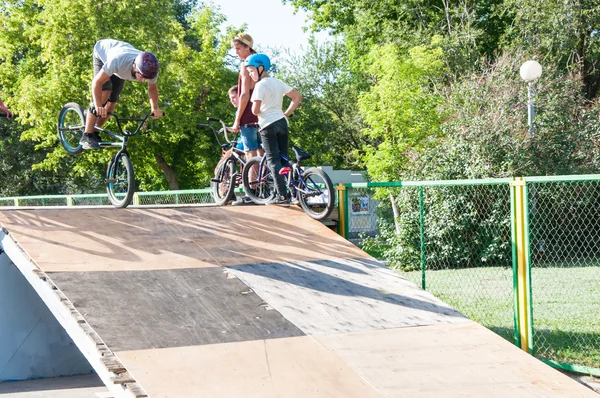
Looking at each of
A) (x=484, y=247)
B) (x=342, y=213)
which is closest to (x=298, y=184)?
(x=342, y=213)

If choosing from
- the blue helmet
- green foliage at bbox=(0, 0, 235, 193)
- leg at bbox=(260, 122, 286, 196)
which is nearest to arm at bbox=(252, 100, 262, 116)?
leg at bbox=(260, 122, 286, 196)

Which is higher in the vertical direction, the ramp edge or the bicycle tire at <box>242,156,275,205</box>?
the bicycle tire at <box>242,156,275,205</box>

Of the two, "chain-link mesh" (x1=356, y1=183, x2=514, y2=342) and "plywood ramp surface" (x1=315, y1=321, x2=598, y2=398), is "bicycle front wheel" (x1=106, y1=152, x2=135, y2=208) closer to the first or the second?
"plywood ramp surface" (x1=315, y1=321, x2=598, y2=398)

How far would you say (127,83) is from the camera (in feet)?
86.3

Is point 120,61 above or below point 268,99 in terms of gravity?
above

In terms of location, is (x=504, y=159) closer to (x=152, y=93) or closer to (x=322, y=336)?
(x=152, y=93)

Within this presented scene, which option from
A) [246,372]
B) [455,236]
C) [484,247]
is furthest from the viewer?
[455,236]

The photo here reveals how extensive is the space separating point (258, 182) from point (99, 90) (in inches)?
90.1

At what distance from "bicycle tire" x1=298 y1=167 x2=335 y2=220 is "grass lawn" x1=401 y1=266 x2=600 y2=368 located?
3.02 meters

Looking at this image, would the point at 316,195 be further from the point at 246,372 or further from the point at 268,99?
the point at 246,372

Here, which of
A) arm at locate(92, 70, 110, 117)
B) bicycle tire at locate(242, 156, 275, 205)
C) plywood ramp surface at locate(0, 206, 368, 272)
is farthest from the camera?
bicycle tire at locate(242, 156, 275, 205)

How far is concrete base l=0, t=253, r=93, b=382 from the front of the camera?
27.3ft

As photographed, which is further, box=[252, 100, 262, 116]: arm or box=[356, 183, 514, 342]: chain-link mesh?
box=[356, 183, 514, 342]: chain-link mesh

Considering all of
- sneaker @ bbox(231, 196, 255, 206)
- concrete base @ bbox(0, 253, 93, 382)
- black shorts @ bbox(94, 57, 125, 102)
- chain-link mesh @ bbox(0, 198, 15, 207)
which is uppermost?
black shorts @ bbox(94, 57, 125, 102)
